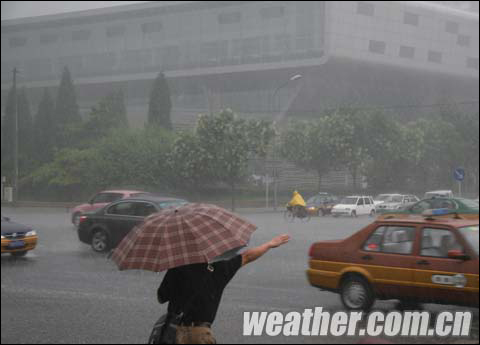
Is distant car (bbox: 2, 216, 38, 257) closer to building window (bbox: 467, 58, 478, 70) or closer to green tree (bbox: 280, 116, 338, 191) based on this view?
building window (bbox: 467, 58, 478, 70)

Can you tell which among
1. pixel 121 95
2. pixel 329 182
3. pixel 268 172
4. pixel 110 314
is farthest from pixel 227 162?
pixel 121 95

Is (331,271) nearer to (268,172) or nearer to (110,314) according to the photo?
(268,172)

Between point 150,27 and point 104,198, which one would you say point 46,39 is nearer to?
point 150,27

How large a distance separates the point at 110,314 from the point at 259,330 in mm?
4110

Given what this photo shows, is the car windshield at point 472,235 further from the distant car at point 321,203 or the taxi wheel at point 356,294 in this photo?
the distant car at point 321,203

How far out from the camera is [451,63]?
22.3ft

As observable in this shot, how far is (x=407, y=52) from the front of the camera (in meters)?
6.80

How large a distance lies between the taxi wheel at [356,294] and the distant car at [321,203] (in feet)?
1.95

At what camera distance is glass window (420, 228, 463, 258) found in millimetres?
3696

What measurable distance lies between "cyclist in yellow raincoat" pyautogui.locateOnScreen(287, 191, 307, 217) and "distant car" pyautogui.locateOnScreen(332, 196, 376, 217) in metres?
0.21

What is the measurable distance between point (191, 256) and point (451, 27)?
18.2 ft

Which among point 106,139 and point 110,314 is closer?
point 110,314

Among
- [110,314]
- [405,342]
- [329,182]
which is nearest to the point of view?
[405,342]

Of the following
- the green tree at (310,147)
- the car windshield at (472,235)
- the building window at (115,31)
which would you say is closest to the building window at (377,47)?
the green tree at (310,147)
